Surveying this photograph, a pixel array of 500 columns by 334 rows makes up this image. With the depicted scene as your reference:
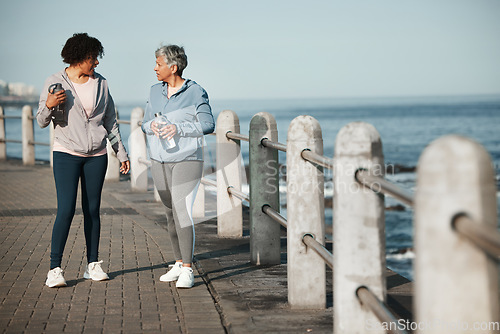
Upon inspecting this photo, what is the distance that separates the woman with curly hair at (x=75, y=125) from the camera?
530cm

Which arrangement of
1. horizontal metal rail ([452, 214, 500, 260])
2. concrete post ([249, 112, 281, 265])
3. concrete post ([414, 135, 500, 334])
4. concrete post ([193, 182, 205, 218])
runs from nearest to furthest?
horizontal metal rail ([452, 214, 500, 260]) < concrete post ([414, 135, 500, 334]) < concrete post ([249, 112, 281, 265]) < concrete post ([193, 182, 205, 218])

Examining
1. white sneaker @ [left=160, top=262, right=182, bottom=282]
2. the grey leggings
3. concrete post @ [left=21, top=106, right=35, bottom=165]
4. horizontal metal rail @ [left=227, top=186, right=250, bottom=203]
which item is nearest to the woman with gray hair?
the grey leggings

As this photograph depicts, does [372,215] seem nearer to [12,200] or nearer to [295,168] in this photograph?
[295,168]

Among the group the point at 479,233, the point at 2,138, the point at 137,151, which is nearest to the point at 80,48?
the point at 479,233

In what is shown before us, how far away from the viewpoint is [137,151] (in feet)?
37.8

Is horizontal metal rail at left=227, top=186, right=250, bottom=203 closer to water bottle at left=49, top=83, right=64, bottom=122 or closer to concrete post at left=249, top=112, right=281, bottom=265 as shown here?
concrete post at left=249, top=112, right=281, bottom=265

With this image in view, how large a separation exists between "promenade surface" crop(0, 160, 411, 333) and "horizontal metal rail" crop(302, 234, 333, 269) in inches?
18.2

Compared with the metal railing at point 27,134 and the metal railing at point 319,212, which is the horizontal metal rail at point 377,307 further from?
the metal railing at point 27,134

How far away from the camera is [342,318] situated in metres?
3.29

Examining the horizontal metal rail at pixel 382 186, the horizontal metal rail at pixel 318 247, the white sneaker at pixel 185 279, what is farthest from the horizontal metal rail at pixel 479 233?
the white sneaker at pixel 185 279

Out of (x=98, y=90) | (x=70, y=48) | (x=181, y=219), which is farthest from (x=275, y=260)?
(x=70, y=48)

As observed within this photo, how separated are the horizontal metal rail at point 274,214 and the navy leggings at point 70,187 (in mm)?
1357

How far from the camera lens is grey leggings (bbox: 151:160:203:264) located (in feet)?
17.5

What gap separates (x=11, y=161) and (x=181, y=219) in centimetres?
1444
